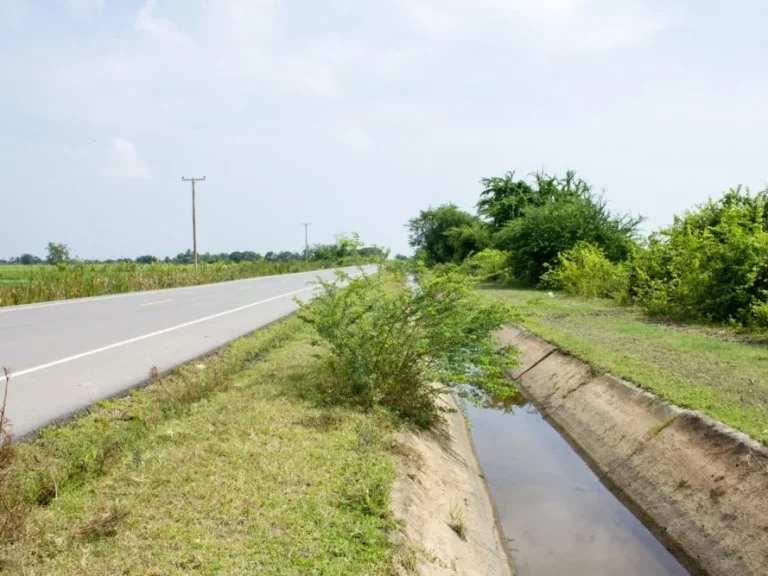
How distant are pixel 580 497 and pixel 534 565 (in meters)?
1.84

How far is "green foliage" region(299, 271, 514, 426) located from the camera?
7504 millimetres

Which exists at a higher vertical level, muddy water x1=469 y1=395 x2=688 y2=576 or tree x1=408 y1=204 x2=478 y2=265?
tree x1=408 y1=204 x2=478 y2=265

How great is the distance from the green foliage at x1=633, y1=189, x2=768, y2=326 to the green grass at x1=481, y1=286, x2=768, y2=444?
0.75m

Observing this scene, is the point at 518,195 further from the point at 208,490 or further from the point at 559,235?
the point at 208,490

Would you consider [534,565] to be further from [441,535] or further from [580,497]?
[580,497]

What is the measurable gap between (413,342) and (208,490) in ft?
11.6

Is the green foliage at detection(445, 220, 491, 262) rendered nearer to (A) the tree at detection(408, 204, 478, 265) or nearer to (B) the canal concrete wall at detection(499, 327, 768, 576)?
(A) the tree at detection(408, 204, 478, 265)

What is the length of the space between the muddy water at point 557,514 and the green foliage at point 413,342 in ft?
4.04

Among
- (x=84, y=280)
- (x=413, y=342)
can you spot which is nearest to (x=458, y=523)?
(x=413, y=342)

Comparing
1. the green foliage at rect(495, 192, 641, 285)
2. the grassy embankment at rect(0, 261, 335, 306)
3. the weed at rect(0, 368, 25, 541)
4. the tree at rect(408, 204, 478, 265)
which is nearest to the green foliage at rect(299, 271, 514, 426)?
the weed at rect(0, 368, 25, 541)

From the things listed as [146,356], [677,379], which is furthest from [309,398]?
[677,379]

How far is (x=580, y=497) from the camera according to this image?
24.2 feet

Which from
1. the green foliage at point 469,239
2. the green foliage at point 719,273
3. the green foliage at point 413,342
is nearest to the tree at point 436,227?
the green foliage at point 469,239

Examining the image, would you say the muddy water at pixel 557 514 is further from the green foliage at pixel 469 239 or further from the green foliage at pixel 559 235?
the green foliage at pixel 469 239
